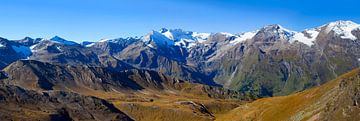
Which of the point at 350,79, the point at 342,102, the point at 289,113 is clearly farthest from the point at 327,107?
the point at 289,113

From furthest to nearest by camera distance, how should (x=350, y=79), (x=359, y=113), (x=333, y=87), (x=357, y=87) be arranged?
1. (x=333, y=87)
2. (x=350, y=79)
3. (x=357, y=87)
4. (x=359, y=113)

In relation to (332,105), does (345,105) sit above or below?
above

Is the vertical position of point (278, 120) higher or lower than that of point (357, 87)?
lower

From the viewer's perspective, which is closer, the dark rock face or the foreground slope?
the dark rock face

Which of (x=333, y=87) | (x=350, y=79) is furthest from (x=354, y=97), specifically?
(x=333, y=87)

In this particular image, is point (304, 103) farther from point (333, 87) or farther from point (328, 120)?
point (328, 120)

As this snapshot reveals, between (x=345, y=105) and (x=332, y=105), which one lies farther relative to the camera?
(x=332, y=105)

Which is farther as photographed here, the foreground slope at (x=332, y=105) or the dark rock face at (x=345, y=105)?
the foreground slope at (x=332, y=105)

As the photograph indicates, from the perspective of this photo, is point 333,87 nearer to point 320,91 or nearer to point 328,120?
point 320,91

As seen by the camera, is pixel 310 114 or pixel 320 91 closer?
pixel 310 114

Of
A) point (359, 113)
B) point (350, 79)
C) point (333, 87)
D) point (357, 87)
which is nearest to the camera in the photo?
point (359, 113)
